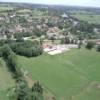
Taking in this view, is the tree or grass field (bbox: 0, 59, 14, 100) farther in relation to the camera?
grass field (bbox: 0, 59, 14, 100)

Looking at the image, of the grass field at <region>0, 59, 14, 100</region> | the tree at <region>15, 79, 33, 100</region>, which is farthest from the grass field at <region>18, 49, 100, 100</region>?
the tree at <region>15, 79, 33, 100</region>

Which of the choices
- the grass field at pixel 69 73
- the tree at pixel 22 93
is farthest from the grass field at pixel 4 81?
the grass field at pixel 69 73

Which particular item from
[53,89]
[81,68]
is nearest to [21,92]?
[53,89]

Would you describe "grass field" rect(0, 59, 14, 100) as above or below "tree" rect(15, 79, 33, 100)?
below

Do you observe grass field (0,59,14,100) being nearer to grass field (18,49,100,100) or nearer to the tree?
the tree

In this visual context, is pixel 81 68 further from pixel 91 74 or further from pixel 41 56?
pixel 41 56

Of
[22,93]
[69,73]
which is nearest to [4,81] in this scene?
[22,93]
